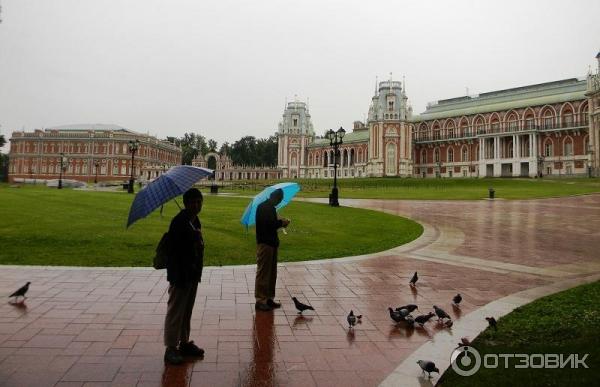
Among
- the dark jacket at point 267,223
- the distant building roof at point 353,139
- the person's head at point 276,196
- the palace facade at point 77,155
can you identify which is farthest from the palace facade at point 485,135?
the dark jacket at point 267,223

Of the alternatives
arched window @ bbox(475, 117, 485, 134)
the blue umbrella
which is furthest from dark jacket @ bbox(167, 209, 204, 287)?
arched window @ bbox(475, 117, 485, 134)

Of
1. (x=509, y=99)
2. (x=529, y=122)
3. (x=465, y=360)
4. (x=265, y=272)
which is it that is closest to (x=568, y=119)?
(x=529, y=122)

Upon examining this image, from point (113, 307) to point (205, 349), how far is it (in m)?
2.22

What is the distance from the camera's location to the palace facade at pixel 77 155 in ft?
297

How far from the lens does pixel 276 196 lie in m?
6.77

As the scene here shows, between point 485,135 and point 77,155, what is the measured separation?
262 feet

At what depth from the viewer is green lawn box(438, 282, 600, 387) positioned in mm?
4016

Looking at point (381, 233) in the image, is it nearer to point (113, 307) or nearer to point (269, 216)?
point (269, 216)

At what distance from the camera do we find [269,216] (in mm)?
6621

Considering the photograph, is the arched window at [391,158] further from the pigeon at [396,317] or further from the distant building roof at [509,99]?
the pigeon at [396,317]

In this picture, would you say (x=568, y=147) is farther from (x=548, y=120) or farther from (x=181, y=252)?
(x=181, y=252)

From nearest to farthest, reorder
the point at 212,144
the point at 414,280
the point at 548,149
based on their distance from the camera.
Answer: the point at 414,280, the point at 548,149, the point at 212,144

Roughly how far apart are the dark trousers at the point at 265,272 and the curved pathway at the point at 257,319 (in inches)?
12.6

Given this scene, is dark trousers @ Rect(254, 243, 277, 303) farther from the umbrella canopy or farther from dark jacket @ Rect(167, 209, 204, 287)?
dark jacket @ Rect(167, 209, 204, 287)
